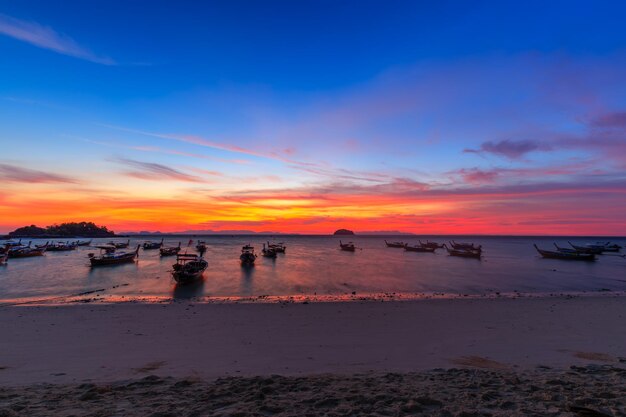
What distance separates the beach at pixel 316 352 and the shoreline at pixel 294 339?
45 mm

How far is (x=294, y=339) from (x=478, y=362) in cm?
563

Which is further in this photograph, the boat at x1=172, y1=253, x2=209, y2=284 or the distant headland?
the distant headland

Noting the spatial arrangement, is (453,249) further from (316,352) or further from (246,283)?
(316,352)

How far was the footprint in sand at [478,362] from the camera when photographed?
28.9 feet

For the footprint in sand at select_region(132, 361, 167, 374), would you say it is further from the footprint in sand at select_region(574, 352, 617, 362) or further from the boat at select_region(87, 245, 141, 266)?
the boat at select_region(87, 245, 141, 266)

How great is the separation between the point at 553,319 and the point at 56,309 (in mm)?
23303

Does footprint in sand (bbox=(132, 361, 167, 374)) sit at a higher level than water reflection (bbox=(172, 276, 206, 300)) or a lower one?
higher

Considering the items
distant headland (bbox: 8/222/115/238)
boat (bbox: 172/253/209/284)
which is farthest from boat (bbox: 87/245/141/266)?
distant headland (bbox: 8/222/115/238)

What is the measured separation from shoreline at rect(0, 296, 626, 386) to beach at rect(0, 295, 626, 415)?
5 centimetres

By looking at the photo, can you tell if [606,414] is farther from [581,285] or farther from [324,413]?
[581,285]

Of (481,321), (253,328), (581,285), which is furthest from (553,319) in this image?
(581,285)

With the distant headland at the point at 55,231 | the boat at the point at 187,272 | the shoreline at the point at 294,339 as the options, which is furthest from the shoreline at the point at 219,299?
the distant headland at the point at 55,231

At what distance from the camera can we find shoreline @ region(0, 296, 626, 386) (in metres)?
8.89

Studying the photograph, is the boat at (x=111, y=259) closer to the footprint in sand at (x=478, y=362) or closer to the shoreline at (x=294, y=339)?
the shoreline at (x=294, y=339)
